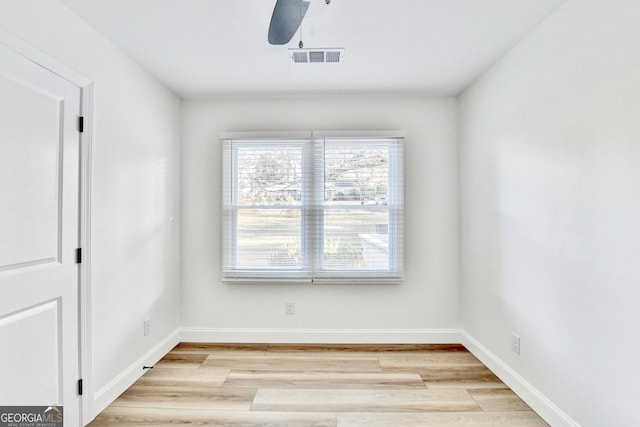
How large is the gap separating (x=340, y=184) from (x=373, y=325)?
56.8 inches

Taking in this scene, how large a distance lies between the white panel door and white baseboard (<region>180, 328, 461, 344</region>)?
1495mm

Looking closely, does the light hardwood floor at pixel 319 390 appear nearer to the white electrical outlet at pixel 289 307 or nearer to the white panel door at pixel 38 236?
the white electrical outlet at pixel 289 307

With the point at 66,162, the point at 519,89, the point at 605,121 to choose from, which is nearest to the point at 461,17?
the point at 519,89

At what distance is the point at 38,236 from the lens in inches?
72.3

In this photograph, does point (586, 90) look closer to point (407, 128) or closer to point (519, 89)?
point (519, 89)

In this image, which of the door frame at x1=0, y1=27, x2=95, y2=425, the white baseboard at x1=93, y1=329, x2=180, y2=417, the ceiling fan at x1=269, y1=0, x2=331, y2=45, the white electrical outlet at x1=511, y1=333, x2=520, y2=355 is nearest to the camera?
the ceiling fan at x1=269, y1=0, x2=331, y2=45

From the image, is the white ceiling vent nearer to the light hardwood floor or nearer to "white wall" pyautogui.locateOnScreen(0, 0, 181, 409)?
"white wall" pyautogui.locateOnScreen(0, 0, 181, 409)

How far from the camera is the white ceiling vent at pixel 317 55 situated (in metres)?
2.50

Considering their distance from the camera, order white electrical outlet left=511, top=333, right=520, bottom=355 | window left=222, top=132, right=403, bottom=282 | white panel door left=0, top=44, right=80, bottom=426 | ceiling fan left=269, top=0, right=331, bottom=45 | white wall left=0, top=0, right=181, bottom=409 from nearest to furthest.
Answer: ceiling fan left=269, top=0, right=331, bottom=45
white panel door left=0, top=44, right=80, bottom=426
white wall left=0, top=0, right=181, bottom=409
white electrical outlet left=511, top=333, right=520, bottom=355
window left=222, top=132, right=403, bottom=282

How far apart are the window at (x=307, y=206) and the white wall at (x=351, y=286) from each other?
0.15 metres

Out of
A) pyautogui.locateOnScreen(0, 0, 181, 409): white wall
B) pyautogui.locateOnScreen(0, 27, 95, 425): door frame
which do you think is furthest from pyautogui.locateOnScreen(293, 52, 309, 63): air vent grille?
pyautogui.locateOnScreen(0, 27, 95, 425): door frame

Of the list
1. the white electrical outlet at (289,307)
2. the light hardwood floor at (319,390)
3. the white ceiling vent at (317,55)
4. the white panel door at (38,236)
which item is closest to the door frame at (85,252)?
the white panel door at (38,236)

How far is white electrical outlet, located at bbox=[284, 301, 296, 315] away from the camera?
137 inches

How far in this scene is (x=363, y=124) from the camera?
351 centimetres
